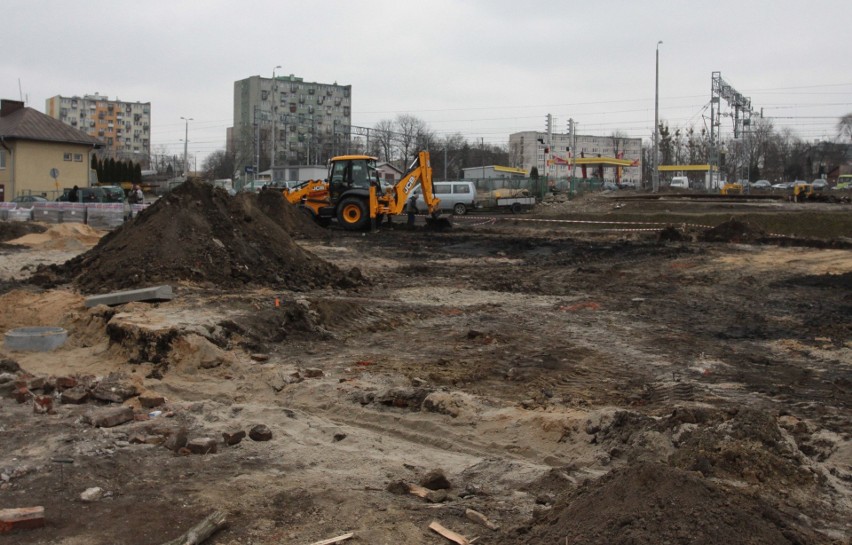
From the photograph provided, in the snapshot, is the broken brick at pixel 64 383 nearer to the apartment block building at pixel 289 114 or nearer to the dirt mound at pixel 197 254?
the dirt mound at pixel 197 254

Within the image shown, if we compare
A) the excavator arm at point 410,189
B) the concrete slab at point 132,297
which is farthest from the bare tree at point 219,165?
the concrete slab at point 132,297

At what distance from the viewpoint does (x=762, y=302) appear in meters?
13.5

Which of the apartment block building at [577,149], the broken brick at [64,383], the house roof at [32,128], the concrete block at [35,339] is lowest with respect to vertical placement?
the broken brick at [64,383]

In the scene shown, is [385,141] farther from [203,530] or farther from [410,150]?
[203,530]

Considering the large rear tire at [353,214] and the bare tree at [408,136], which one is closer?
the large rear tire at [353,214]

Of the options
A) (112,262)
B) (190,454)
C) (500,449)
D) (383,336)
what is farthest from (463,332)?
(112,262)

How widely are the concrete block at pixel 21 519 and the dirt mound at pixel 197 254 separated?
852 centimetres

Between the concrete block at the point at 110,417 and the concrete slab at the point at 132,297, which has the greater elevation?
the concrete slab at the point at 132,297

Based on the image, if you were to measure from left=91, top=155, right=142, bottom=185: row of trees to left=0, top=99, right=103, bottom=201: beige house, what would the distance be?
1380cm

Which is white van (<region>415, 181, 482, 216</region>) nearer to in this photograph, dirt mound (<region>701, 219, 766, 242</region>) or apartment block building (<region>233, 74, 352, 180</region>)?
dirt mound (<region>701, 219, 766, 242</region>)

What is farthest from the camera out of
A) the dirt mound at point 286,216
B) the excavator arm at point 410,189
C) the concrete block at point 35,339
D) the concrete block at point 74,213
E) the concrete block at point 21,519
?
the excavator arm at point 410,189

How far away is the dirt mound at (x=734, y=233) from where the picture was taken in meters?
23.1

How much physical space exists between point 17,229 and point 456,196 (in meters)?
22.2

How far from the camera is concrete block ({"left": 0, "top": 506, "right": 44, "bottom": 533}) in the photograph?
4453mm
